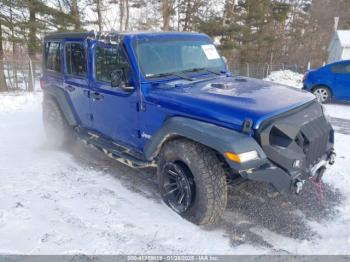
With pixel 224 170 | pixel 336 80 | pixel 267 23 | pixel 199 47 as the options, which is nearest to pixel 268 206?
pixel 224 170

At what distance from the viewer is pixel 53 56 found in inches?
214

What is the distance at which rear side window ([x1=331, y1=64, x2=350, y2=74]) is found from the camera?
9781mm

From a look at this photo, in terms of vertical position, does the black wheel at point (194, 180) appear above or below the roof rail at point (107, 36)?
below

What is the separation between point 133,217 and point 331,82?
29.3 ft

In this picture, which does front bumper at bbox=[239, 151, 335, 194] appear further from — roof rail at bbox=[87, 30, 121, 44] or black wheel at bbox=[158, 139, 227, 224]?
roof rail at bbox=[87, 30, 121, 44]

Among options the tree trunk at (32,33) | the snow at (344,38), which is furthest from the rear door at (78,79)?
the snow at (344,38)

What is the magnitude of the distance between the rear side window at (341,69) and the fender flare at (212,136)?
8.64 meters

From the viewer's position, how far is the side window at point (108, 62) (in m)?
3.86

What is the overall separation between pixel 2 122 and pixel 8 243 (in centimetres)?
546

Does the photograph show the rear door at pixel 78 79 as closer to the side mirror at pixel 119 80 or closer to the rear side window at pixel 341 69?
the side mirror at pixel 119 80

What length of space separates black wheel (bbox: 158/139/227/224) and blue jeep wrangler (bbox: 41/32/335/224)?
1cm

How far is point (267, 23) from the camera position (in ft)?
89.1

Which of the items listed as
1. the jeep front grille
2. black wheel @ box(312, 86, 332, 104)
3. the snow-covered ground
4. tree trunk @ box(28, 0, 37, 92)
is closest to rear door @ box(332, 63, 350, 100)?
black wheel @ box(312, 86, 332, 104)

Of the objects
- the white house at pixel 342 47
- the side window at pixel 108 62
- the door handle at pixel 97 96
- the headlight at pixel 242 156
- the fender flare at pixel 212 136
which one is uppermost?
the white house at pixel 342 47
